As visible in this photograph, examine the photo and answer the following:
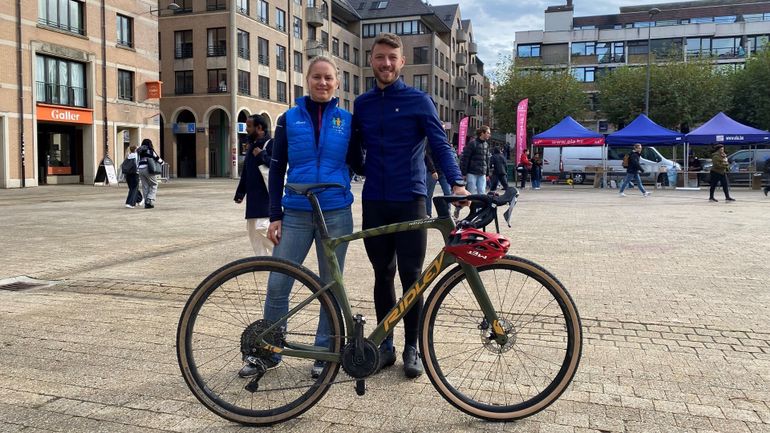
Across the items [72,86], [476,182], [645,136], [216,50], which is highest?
[216,50]

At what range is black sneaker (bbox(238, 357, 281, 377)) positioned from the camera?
3225 millimetres

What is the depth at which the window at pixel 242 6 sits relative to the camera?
43.3 meters

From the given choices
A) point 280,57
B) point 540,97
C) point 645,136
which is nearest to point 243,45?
point 280,57

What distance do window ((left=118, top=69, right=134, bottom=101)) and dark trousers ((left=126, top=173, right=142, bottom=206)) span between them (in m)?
20.3

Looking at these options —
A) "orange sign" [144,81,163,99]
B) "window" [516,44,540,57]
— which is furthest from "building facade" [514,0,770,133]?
"orange sign" [144,81,163,99]

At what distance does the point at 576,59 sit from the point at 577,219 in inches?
2526

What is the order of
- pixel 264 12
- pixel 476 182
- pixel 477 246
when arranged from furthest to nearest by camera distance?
1. pixel 264 12
2. pixel 476 182
3. pixel 477 246

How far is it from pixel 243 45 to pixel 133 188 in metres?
30.5

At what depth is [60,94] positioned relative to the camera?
100 ft

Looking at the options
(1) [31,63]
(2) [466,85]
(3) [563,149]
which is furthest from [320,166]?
(2) [466,85]

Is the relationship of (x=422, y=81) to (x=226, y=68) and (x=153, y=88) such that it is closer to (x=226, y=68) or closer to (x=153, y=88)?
(x=226, y=68)

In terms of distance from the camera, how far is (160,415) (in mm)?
3256

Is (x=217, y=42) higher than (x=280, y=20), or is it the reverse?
(x=280, y=20)

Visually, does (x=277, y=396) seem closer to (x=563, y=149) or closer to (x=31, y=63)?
(x=31, y=63)
